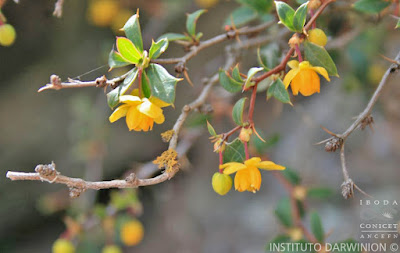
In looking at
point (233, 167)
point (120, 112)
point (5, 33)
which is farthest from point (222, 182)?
point (5, 33)

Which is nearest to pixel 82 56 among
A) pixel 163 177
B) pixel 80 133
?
pixel 80 133

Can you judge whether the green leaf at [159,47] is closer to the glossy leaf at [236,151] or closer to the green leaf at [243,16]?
the glossy leaf at [236,151]

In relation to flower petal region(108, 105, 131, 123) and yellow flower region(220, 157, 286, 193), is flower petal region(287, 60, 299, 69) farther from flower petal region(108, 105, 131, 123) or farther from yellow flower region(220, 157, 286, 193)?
flower petal region(108, 105, 131, 123)

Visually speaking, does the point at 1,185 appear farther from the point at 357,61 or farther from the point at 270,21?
the point at 357,61

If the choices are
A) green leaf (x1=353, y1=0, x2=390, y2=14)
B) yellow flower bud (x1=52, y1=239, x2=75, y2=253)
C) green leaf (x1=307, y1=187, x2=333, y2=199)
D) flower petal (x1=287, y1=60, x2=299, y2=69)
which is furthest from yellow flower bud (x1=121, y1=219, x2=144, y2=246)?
green leaf (x1=353, y1=0, x2=390, y2=14)

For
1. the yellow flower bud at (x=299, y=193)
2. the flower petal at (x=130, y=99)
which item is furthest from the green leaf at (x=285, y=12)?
the yellow flower bud at (x=299, y=193)

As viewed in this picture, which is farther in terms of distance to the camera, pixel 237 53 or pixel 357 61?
pixel 357 61
